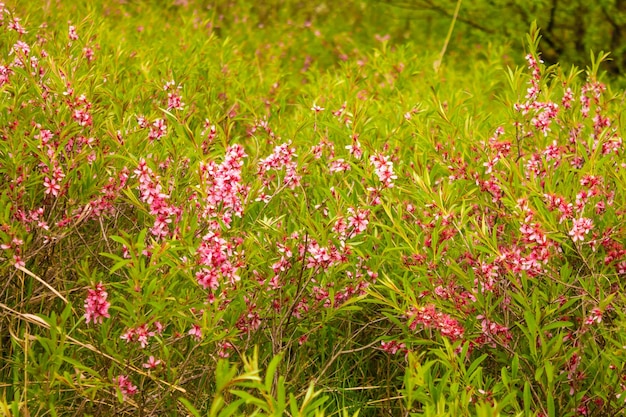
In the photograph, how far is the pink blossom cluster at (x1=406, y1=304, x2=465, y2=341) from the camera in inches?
103

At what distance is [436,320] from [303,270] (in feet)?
1.62

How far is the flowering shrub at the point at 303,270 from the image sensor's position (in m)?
2.53

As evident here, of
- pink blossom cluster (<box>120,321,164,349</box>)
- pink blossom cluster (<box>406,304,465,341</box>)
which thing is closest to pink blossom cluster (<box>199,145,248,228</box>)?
pink blossom cluster (<box>120,321,164,349</box>)

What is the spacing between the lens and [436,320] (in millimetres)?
2639

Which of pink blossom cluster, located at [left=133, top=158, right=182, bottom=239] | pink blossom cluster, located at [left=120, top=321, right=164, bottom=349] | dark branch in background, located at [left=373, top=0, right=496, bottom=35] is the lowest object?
dark branch in background, located at [left=373, top=0, right=496, bottom=35]

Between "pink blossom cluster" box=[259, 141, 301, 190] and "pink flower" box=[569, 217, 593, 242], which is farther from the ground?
"pink flower" box=[569, 217, 593, 242]

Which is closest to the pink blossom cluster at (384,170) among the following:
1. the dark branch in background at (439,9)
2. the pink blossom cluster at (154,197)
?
the pink blossom cluster at (154,197)

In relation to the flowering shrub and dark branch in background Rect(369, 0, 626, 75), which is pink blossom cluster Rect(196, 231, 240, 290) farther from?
dark branch in background Rect(369, 0, 626, 75)

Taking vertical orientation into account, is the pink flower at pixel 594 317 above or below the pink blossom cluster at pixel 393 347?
above

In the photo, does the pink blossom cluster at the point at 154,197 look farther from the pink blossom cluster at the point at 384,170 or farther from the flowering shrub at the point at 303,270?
the pink blossom cluster at the point at 384,170

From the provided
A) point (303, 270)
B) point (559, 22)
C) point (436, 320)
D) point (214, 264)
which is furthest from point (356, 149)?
point (559, 22)

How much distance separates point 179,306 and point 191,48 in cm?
336

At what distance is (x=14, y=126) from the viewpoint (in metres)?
Answer: 3.11

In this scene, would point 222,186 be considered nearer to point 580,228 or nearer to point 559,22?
point 580,228
